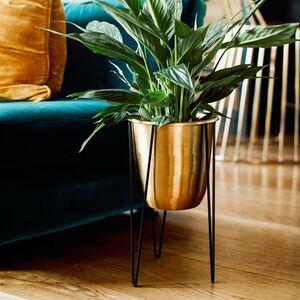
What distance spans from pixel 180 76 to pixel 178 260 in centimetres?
62

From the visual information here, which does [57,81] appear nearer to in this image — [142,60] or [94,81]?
[94,81]

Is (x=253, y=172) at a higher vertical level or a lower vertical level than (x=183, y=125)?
lower

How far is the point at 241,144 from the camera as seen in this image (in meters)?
3.40

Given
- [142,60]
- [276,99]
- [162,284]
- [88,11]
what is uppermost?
[88,11]

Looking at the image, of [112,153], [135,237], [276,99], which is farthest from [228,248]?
[276,99]

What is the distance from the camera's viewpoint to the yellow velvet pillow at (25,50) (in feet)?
5.82

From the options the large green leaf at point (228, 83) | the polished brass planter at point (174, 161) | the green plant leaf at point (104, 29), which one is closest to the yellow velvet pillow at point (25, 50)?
the green plant leaf at point (104, 29)

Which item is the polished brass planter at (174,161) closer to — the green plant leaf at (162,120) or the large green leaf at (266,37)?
the green plant leaf at (162,120)

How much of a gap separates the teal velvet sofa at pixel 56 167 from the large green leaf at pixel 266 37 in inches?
18.5

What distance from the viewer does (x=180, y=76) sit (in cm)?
123

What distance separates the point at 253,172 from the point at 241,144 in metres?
0.68

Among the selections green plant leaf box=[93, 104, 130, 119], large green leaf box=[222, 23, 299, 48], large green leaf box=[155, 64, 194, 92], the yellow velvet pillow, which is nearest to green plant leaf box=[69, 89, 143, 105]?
green plant leaf box=[93, 104, 130, 119]

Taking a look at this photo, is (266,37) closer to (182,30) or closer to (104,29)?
(182,30)

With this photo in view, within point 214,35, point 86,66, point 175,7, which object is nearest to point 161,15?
point 175,7
